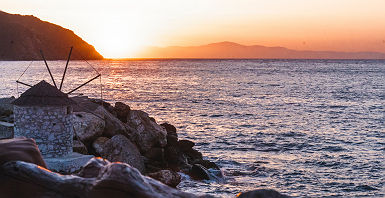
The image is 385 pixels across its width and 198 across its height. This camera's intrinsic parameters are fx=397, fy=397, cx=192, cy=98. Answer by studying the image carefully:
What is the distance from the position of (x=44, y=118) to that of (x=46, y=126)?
1.14 feet

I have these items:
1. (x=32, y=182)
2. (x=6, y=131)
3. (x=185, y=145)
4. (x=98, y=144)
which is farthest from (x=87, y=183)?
(x=185, y=145)

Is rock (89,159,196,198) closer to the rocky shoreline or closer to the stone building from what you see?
the rocky shoreline

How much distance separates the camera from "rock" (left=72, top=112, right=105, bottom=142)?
67.4 feet

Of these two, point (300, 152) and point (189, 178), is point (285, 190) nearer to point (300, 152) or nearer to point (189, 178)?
point (189, 178)

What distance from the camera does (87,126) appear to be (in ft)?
68.0

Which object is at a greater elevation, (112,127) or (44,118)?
(44,118)

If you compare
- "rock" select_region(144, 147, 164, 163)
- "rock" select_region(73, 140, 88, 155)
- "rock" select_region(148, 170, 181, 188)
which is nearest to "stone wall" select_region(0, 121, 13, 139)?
"rock" select_region(73, 140, 88, 155)

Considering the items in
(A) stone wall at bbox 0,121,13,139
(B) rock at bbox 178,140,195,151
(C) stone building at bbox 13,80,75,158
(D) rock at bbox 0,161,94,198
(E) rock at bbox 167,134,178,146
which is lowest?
(B) rock at bbox 178,140,195,151

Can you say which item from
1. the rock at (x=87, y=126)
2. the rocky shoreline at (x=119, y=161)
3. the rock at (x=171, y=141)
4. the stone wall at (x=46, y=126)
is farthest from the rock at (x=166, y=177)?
the rock at (x=171, y=141)

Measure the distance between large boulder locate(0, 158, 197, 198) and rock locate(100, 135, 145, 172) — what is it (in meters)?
13.7

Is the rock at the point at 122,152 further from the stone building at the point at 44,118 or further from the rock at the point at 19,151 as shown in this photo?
the rock at the point at 19,151

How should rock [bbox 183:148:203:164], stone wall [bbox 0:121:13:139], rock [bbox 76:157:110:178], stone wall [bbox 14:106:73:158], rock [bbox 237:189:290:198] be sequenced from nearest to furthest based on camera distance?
rock [bbox 237:189:290:198] < rock [bbox 76:157:110:178] < stone wall [bbox 14:106:73:158] < stone wall [bbox 0:121:13:139] < rock [bbox 183:148:203:164]

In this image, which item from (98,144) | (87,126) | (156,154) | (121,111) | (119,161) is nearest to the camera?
(119,161)

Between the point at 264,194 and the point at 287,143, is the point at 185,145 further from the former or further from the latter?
the point at 264,194
